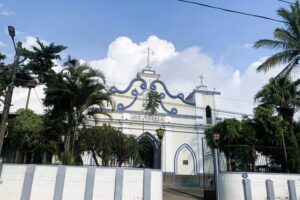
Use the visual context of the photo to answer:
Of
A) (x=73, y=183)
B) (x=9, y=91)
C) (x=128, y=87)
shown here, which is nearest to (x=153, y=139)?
(x=128, y=87)

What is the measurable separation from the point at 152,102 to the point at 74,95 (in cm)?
1405

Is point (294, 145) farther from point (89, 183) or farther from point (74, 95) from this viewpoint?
point (74, 95)

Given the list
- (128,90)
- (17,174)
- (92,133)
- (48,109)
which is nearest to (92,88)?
(92,133)

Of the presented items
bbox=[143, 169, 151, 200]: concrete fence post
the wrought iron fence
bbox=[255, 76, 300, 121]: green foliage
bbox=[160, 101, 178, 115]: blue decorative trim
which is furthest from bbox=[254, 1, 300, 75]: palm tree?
bbox=[160, 101, 178, 115]: blue decorative trim

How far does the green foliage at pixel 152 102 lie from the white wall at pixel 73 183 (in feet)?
51.3

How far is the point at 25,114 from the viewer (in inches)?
579

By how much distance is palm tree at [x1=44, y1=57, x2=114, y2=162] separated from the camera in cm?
1323

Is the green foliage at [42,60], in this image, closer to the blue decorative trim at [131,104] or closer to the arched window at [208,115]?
the blue decorative trim at [131,104]

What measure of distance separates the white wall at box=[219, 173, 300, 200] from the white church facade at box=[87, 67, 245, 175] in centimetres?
1354

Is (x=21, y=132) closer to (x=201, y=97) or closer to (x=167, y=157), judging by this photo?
(x=167, y=157)

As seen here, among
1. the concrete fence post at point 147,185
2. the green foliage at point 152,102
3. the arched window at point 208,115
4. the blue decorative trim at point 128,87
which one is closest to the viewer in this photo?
the concrete fence post at point 147,185

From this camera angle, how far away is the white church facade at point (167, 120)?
1033 inches

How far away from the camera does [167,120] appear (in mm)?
27609

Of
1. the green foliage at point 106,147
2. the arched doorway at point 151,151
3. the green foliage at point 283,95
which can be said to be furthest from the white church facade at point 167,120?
the green foliage at point 283,95
